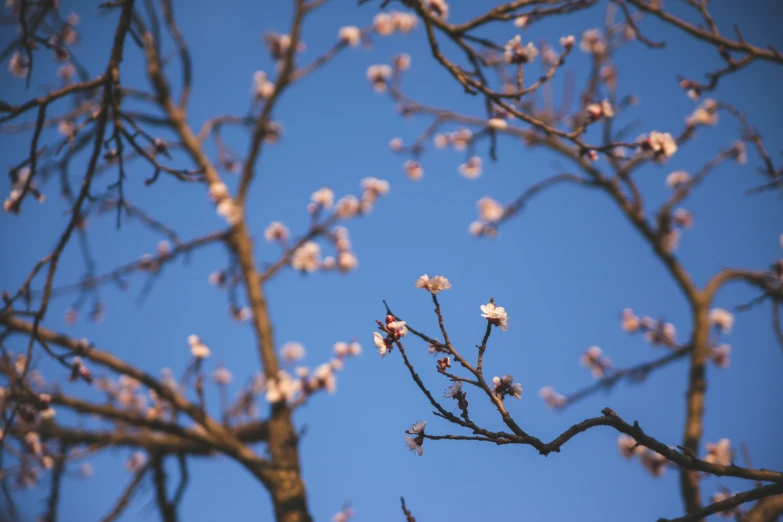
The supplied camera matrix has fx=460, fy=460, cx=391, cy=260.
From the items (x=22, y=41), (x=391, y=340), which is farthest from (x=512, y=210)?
(x=22, y=41)

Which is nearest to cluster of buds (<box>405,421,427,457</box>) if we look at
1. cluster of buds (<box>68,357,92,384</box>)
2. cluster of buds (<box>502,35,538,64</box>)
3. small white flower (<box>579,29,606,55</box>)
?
cluster of buds (<box>502,35,538,64</box>)

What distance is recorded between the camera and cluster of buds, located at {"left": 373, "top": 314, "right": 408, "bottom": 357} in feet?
5.08

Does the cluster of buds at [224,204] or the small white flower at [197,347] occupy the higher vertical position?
the cluster of buds at [224,204]

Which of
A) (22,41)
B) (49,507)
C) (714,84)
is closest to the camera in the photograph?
(22,41)

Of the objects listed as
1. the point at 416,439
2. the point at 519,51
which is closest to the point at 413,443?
the point at 416,439

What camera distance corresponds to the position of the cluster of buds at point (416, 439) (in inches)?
60.6

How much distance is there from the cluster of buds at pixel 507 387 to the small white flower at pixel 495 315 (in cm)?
17

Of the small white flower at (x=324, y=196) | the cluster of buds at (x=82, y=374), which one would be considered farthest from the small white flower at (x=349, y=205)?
the cluster of buds at (x=82, y=374)

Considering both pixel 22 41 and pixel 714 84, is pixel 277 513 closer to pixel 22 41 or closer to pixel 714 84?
pixel 22 41

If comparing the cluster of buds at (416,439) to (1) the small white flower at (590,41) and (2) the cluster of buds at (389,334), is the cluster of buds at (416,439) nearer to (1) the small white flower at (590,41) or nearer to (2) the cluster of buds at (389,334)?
(2) the cluster of buds at (389,334)

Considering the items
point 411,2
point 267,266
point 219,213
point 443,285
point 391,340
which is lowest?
point 391,340

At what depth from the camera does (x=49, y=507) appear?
336cm

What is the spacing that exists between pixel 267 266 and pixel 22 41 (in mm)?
3231

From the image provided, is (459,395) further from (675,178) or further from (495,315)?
(675,178)
